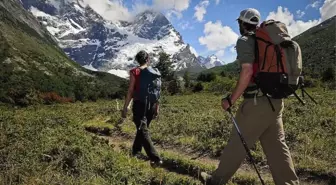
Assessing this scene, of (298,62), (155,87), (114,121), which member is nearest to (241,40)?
(298,62)

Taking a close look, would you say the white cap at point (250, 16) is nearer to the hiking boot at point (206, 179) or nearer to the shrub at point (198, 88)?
the hiking boot at point (206, 179)

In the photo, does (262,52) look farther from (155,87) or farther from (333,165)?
(333,165)

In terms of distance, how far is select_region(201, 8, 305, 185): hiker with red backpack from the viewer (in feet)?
17.5

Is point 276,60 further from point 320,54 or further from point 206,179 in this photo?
point 320,54

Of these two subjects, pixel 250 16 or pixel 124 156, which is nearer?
pixel 250 16

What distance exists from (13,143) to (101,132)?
1056 cm

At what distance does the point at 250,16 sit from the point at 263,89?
1.09m

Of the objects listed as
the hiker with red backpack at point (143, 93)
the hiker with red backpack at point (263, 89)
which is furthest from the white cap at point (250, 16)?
the hiker with red backpack at point (143, 93)

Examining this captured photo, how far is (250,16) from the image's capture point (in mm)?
5645

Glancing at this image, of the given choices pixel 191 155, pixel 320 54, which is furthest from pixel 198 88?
pixel 320 54

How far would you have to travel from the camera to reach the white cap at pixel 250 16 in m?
5.64

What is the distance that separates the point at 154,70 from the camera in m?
→ 8.84

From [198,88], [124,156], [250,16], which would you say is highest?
[198,88]

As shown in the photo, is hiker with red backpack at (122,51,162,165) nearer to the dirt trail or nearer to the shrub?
the dirt trail
